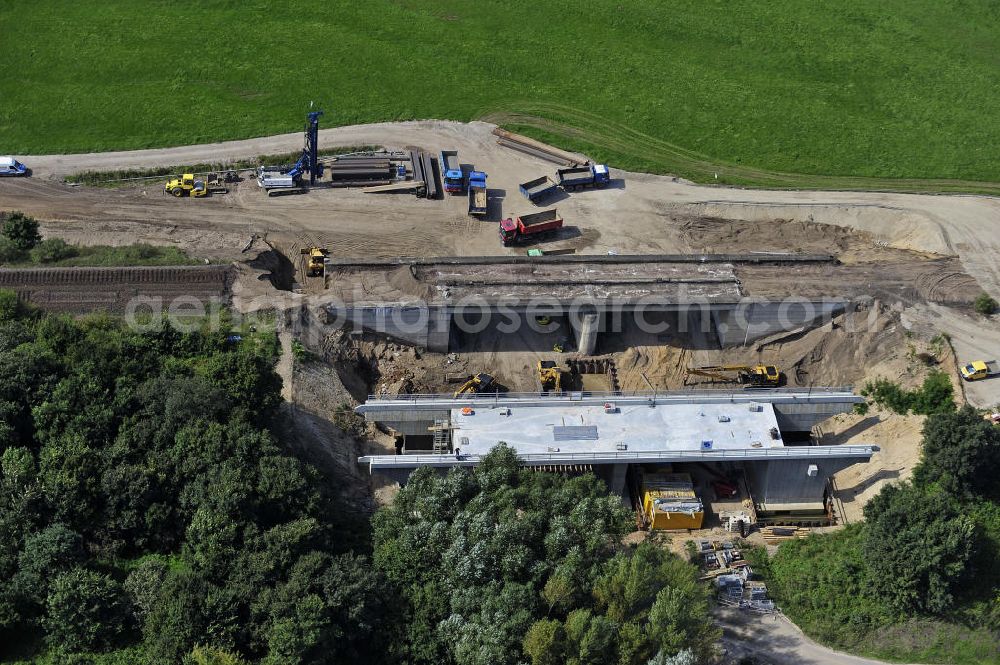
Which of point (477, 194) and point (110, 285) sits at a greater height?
point (477, 194)

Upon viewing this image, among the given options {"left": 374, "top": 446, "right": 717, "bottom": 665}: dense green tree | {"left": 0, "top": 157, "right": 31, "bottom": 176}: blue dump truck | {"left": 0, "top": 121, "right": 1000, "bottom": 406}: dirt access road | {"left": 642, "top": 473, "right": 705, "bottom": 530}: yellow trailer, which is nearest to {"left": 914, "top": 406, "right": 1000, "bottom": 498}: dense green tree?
{"left": 642, "top": 473, "right": 705, "bottom": 530}: yellow trailer

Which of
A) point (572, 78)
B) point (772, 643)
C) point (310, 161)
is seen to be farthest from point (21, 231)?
point (772, 643)

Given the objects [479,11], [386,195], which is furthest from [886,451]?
[479,11]

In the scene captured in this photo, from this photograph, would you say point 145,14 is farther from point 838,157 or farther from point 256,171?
point 838,157

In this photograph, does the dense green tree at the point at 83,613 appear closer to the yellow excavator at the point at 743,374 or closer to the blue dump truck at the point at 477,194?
the yellow excavator at the point at 743,374

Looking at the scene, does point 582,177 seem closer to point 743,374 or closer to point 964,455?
point 743,374

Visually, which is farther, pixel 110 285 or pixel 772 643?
pixel 110 285
